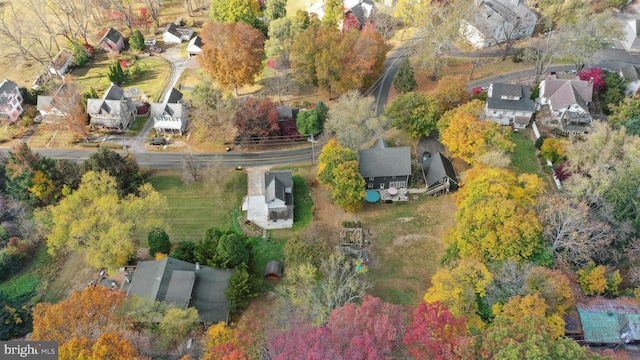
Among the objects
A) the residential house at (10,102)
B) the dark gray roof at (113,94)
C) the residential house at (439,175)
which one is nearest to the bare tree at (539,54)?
the residential house at (439,175)

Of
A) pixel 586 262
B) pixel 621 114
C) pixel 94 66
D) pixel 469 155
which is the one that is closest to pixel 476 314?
pixel 586 262

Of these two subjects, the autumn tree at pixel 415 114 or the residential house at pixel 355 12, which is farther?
the residential house at pixel 355 12

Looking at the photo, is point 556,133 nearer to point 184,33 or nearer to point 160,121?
point 160,121

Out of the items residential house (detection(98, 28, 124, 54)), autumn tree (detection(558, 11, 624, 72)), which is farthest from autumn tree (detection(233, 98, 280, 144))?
autumn tree (detection(558, 11, 624, 72))

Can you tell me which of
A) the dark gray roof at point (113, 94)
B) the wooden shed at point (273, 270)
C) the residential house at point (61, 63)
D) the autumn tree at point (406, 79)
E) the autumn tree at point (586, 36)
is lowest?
the wooden shed at point (273, 270)

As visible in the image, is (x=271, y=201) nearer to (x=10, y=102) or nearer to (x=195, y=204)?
(x=195, y=204)

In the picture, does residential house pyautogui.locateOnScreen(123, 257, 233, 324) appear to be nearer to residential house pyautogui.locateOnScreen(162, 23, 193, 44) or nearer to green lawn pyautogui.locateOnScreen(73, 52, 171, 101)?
green lawn pyautogui.locateOnScreen(73, 52, 171, 101)

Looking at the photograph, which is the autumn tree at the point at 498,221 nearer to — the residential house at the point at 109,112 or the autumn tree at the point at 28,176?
the autumn tree at the point at 28,176
